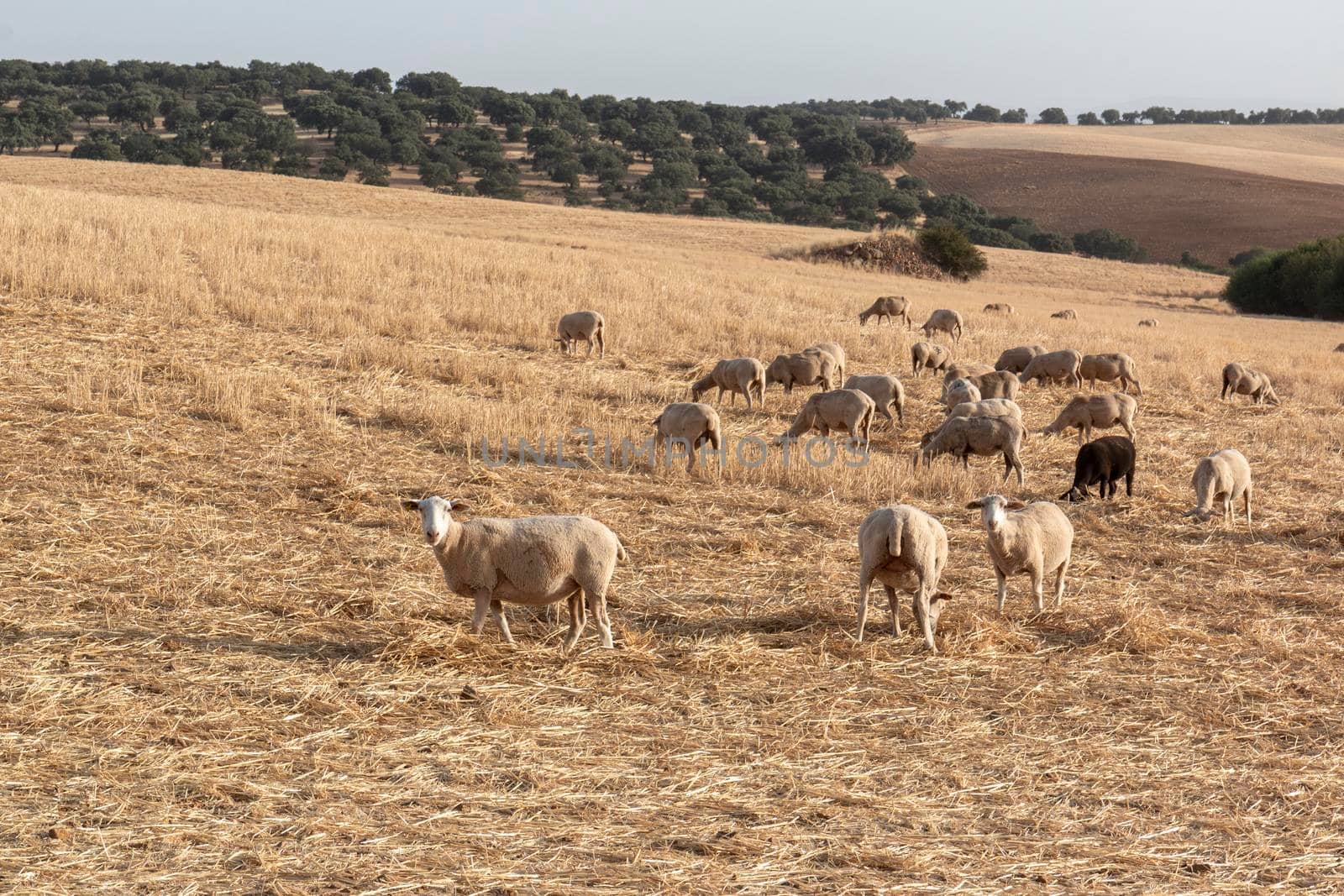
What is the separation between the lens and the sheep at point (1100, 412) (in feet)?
56.2

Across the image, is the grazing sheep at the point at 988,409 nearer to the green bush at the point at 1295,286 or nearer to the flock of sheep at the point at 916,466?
the flock of sheep at the point at 916,466

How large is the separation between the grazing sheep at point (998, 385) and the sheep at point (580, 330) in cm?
604

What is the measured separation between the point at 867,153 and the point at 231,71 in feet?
200

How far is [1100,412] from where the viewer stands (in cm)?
1717

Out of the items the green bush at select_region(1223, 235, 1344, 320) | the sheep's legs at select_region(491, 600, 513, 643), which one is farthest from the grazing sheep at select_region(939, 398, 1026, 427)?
the green bush at select_region(1223, 235, 1344, 320)

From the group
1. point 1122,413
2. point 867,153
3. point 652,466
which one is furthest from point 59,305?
point 867,153

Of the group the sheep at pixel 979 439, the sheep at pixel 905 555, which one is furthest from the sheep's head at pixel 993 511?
the sheep at pixel 979 439

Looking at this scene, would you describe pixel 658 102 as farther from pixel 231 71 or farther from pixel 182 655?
pixel 182 655

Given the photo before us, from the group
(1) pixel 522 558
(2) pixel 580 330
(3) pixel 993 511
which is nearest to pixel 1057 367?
(2) pixel 580 330

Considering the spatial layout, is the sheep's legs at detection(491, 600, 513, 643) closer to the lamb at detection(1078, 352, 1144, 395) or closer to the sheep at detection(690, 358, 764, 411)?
the sheep at detection(690, 358, 764, 411)

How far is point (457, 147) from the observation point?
85250 millimetres

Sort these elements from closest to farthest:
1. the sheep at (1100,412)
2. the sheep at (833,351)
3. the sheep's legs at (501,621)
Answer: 1. the sheep's legs at (501,621)
2. the sheep at (1100,412)
3. the sheep at (833,351)

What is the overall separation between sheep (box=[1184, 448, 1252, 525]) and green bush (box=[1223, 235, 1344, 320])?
49.6 meters

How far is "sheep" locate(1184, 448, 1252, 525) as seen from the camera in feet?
43.5
